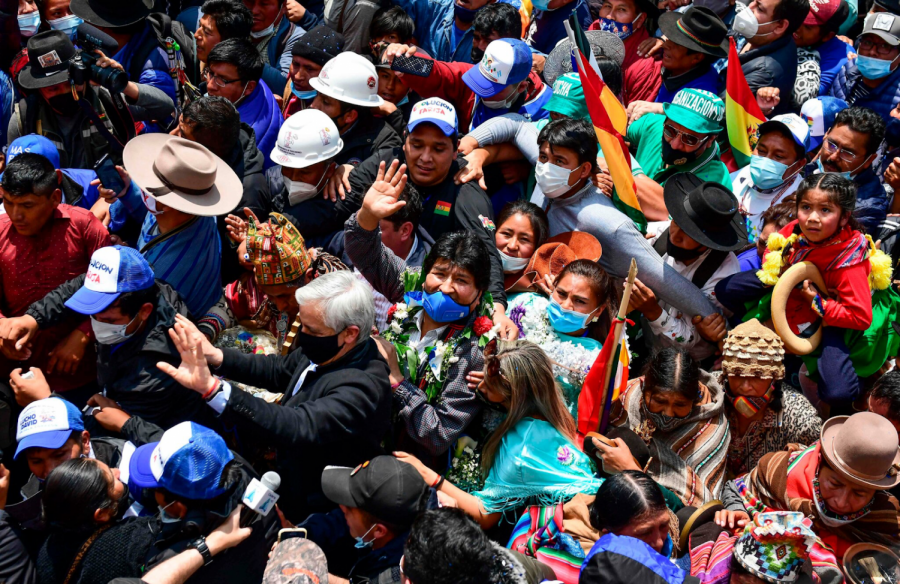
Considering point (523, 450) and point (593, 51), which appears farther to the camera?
point (593, 51)

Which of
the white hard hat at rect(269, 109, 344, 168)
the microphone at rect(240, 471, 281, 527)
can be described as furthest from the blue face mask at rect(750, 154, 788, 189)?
the microphone at rect(240, 471, 281, 527)

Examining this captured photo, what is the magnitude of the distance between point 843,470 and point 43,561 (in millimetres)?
3577

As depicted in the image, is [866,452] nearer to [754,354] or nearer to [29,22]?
[754,354]

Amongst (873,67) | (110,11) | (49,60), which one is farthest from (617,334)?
(110,11)

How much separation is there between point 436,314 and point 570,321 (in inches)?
31.8

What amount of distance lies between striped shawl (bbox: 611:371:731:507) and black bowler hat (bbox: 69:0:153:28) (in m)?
4.93

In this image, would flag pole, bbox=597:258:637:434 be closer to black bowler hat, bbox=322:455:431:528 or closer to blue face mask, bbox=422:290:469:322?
blue face mask, bbox=422:290:469:322

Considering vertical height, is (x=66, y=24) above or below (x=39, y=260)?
above

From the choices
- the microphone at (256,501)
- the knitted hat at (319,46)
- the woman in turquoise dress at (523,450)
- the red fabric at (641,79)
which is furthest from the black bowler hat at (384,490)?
the red fabric at (641,79)

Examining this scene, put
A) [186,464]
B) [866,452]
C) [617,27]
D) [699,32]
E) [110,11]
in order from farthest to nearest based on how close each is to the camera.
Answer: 1. [617,27]
2. [699,32]
3. [110,11]
4. [866,452]
5. [186,464]

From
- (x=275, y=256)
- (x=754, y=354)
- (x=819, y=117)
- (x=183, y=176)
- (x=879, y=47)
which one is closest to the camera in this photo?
(x=754, y=354)

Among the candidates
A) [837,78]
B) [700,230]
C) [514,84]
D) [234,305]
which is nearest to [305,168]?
[234,305]

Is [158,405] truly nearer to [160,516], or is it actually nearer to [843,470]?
[160,516]

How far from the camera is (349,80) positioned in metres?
5.93
